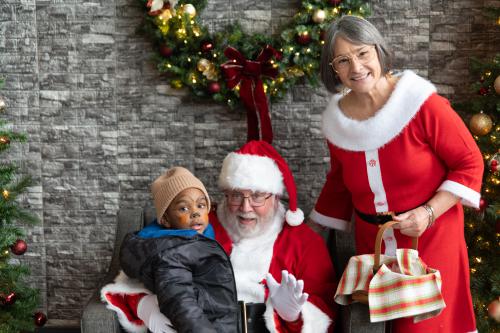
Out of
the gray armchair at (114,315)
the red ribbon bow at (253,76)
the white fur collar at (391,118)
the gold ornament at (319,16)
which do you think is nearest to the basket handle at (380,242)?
the gray armchair at (114,315)

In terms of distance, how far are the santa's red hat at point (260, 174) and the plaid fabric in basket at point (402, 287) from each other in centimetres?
54

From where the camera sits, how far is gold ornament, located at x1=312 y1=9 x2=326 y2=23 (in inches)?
106

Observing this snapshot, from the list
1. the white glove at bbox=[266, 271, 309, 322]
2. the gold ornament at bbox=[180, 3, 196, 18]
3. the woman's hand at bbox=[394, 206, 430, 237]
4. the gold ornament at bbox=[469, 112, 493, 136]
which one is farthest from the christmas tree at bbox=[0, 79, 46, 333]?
the gold ornament at bbox=[469, 112, 493, 136]

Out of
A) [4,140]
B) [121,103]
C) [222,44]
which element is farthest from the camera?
[121,103]

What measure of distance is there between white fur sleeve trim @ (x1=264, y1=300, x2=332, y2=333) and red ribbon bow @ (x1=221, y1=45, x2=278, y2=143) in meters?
0.85

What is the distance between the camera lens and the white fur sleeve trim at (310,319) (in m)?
2.22

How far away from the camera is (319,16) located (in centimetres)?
270

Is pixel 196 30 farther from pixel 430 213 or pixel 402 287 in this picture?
pixel 402 287

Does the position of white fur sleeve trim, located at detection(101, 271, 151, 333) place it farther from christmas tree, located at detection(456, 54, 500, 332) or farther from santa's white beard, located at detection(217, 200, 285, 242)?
christmas tree, located at detection(456, 54, 500, 332)

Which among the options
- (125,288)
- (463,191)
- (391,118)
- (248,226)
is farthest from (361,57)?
(125,288)

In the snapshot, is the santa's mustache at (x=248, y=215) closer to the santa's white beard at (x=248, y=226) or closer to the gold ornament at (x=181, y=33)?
the santa's white beard at (x=248, y=226)

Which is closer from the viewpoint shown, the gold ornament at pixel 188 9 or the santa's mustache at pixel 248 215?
the santa's mustache at pixel 248 215

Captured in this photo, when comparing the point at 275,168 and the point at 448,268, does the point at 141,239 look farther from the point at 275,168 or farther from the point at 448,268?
the point at 448,268

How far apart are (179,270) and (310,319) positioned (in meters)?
0.54
